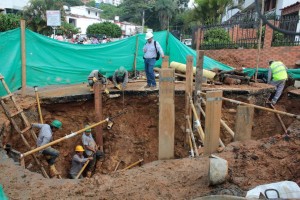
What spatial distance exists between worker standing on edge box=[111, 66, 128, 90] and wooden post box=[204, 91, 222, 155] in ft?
12.7

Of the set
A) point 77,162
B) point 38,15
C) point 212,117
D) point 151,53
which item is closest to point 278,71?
point 151,53

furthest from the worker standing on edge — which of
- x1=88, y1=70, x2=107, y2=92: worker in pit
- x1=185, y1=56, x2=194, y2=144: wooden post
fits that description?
x1=185, y1=56, x2=194, y2=144: wooden post

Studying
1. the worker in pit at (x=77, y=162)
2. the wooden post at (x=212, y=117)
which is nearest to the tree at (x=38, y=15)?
the worker in pit at (x=77, y=162)

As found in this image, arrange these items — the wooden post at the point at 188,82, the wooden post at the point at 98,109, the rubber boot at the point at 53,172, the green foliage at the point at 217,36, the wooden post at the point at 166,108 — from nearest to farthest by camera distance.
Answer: the wooden post at the point at 166,108 < the rubber boot at the point at 53,172 < the wooden post at the point at 188,82 < the wooden post at the point at 98,109 < the green foliage at the point at 217,36

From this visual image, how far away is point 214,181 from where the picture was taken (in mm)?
3021

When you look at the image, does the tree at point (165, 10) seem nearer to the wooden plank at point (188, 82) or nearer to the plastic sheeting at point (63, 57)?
the plastic sheeting at point (63, 57)

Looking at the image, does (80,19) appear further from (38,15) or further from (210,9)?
(210,9)

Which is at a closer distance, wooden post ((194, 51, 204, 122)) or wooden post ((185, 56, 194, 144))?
wooden post ((194, 51, 204, 122))

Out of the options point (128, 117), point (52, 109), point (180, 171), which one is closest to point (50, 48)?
point (52, 109)

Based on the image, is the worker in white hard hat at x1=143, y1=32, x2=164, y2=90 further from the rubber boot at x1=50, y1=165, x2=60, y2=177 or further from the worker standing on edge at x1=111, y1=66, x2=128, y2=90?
the rubber boot at x1=50, y1=165, x2=60, y2=177

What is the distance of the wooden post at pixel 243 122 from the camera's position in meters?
4.08

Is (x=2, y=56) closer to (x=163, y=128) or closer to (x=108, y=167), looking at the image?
(x=108, y=167)

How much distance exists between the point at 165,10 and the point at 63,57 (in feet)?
130

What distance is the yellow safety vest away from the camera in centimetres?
833
